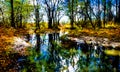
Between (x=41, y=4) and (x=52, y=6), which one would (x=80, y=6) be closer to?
(x=52, y=6)

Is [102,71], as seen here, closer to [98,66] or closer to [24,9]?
[98,66]

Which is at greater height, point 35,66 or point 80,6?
point 80,6

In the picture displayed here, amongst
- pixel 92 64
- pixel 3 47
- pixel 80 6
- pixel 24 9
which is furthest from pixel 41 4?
pixel 92 64

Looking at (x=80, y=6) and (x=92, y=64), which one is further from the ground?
(x=80, y=6)

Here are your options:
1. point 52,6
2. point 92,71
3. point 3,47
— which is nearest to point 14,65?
point 92,71

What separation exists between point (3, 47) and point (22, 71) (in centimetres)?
618

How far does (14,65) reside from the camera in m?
10.9

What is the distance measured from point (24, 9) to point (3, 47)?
54.3 metres

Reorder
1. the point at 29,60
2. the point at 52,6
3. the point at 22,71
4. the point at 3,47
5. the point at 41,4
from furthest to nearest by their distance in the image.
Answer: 1. the point at 41,4
2. the point at 52,6
3. the point at 3,47
4. the point at 29,60
5. the point at 22,71

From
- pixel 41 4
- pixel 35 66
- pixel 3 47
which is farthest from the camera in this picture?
pixel 41 4

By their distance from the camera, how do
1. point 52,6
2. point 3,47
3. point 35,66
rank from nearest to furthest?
point 35,66, point 3,47, point 52,6

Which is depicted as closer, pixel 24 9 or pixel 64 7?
pixel 64 7

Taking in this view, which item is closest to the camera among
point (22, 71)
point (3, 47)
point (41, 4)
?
point (22, 71)

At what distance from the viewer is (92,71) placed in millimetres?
9766
